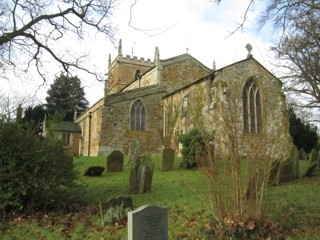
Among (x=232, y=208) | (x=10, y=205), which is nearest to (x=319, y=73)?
(x=232, y=208)

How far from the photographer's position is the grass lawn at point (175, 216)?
20.1ft

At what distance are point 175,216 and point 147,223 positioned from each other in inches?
90.2

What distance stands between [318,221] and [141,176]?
4992 millimetres

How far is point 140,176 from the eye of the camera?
9.66 metres

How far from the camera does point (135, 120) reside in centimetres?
2566

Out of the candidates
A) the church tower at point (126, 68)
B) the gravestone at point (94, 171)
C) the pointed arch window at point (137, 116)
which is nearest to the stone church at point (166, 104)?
the pointed arch window at point (137, 116)

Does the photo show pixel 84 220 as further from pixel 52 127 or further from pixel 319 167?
pixel 319 167

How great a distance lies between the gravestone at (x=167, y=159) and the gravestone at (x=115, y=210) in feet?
22.6

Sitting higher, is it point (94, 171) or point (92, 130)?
point (92, 130)

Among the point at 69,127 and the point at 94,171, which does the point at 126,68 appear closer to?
the point at 69,127

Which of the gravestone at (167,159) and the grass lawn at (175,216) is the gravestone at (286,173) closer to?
the grass lawn at (175,216)

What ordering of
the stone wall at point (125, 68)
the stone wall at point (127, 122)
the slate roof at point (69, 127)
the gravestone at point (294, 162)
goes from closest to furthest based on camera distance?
1. the gravestone at point (294, 162)
2. the stone wall at point (127, 122)
3. the slate roof at point (69, 127)
4. the stone wall at point (125, 68)

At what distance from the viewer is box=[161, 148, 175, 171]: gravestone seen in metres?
13.9

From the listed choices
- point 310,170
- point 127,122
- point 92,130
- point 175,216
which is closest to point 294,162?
point 310,170
